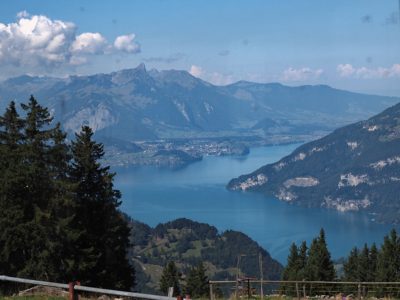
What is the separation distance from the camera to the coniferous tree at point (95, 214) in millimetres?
27391

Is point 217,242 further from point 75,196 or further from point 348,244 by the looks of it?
point 75,196

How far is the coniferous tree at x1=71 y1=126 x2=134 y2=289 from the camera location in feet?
89.9

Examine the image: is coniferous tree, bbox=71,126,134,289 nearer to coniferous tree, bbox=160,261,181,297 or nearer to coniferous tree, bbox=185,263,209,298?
coniferous tree, bbox=160,261,181,297

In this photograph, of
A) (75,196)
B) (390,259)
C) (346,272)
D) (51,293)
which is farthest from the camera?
(346,272)

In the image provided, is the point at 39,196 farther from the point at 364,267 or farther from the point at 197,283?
the point at 364,267

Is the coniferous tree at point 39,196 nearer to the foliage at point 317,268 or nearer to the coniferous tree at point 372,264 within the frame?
the foliage at point 317,268

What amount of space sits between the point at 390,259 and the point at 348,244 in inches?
4656

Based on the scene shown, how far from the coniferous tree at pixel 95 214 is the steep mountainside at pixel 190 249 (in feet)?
356

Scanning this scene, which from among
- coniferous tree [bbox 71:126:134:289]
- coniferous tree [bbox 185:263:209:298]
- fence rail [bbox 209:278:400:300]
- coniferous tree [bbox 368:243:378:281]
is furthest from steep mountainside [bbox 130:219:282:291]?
fence rail [bbox 209:278:400:300]

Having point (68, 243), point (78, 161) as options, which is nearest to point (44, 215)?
point (68, 243)

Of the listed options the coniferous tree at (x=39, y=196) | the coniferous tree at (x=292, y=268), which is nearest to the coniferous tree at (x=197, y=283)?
the coniferous tree at (x=292, y=268)

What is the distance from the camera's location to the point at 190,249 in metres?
171

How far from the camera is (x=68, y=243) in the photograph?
24.5 m

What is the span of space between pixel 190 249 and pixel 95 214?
145 metres
